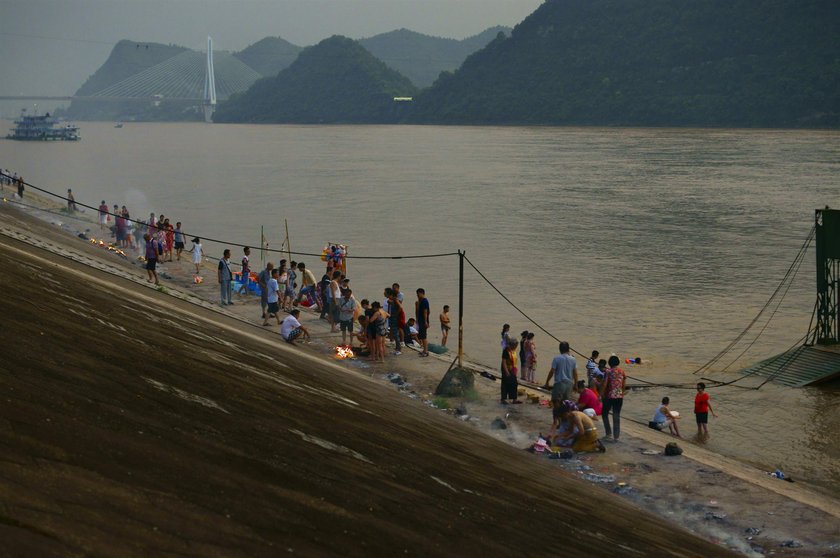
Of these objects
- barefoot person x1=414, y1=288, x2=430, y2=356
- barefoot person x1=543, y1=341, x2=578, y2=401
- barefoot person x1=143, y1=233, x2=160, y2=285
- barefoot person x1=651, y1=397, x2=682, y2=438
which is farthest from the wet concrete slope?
barefoot person x1=143, y1=233, x2=160, y2=285

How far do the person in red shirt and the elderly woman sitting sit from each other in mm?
3779

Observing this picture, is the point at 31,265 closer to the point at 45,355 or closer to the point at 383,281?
the point at 45,355

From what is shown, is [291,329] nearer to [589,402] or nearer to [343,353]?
[343,353]

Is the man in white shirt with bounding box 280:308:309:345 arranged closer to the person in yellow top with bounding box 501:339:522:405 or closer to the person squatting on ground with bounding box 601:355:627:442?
the person in yellow top with bounding box 501:339:522:405

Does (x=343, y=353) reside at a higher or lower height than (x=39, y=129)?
lower

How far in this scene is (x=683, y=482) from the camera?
12133mm

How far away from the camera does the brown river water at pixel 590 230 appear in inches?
843

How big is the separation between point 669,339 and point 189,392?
19.0 meters

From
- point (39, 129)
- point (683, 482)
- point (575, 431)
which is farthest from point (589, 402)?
point (39, 129)

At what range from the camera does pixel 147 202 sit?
2509 inches

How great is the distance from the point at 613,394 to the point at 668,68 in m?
155

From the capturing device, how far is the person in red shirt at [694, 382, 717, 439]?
53.6 ft

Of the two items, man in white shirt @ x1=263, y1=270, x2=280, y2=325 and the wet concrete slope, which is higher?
the wet concrete slope

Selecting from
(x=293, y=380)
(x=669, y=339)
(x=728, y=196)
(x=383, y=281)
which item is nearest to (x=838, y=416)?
(x=669, y=339)
